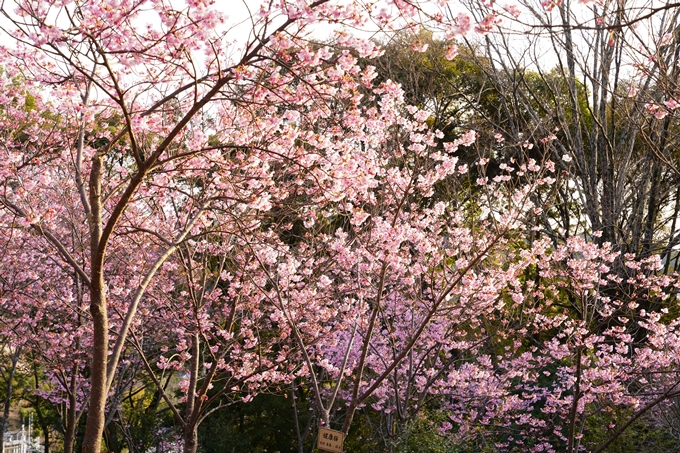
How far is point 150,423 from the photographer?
470 inches

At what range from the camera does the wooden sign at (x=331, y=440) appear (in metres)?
5.89

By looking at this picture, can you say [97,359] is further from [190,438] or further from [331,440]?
[190,438]

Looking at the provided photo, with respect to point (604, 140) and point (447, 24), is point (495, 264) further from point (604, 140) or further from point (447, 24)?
point (604, 140)

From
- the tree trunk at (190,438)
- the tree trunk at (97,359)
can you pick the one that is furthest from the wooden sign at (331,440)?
→ the tree trunk at (97,359)

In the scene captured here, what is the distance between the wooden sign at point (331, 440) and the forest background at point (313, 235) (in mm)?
190

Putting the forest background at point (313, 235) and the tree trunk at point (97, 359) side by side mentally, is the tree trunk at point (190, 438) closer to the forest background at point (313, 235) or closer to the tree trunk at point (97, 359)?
the forest background at point (313, 235)

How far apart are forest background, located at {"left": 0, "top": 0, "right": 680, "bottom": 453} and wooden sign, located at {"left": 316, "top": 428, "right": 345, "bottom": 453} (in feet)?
0.62

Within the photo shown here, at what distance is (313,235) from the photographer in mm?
7570

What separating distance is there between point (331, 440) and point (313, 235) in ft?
7.72

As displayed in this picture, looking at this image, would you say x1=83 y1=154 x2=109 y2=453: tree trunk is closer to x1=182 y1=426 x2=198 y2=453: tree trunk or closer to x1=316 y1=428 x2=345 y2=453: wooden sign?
x1=316 y1=428 x2=345 y2=453: wooden sign

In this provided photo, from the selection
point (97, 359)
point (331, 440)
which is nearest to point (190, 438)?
point (331, 440)

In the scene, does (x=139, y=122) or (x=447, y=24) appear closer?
(x=447, y=24)

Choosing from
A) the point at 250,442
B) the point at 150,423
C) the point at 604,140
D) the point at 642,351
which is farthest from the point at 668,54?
the point at 150,423

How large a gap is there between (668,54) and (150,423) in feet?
31.4
